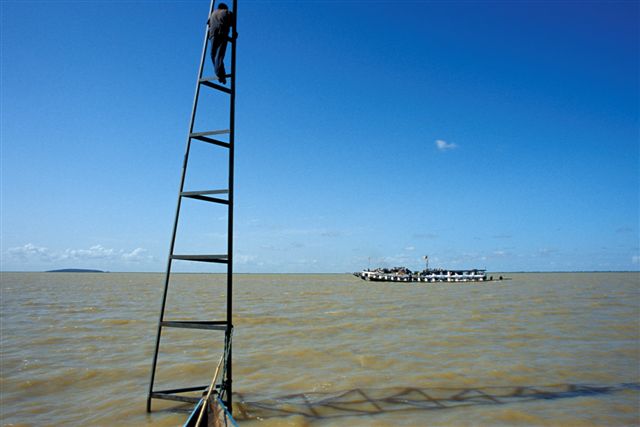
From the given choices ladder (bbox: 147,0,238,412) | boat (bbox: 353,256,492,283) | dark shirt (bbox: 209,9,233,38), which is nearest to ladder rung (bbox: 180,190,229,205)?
ladder (bbox: 147,0,238,412)

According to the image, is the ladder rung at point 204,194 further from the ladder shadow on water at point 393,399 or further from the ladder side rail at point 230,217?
the ladder shadow on water at point 393,399

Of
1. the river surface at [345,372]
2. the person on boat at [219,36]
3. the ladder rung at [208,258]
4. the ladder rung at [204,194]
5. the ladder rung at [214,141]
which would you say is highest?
the person on boat at [219,36]

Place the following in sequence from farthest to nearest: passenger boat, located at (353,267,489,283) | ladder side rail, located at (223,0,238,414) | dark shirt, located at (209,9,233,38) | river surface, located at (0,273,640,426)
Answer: passenger boat, located at (353,267,489,283) < river surface, located at (0,273,640,426) < dark shirt, located at (209,9,233,38) < ladder side rail, located at (223,0,238,414)

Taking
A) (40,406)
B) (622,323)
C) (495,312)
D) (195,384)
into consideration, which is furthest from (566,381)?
(495,312)

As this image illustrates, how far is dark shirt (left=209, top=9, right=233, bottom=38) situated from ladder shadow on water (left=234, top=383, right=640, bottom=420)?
265 inches

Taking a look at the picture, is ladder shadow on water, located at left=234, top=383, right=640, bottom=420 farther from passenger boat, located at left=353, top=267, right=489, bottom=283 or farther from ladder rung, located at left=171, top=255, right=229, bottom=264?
passenger boat, located at left=353, top=267, right=489, bottom=283

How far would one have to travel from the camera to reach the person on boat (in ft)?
22.2

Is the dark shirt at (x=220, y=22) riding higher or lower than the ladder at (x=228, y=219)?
higher

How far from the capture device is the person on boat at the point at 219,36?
267 inches

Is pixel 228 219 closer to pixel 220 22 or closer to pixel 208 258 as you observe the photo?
pixel 208 258

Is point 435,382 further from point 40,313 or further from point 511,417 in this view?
point 40,313

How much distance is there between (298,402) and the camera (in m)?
8.20

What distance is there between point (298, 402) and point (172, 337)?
29.7 ft

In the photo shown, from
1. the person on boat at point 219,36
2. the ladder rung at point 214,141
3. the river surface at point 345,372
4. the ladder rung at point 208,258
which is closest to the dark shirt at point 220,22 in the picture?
the person on boat at point 219,36
